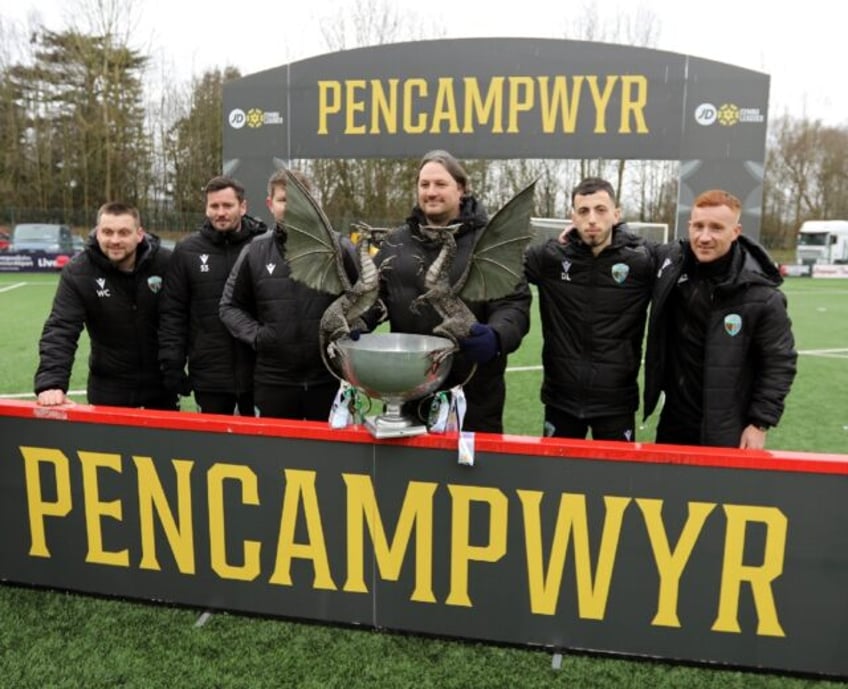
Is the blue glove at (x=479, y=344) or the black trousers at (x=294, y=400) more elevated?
the blue glove at (x=479, y=344)

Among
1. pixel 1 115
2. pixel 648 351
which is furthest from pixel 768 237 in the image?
pixel 648 351

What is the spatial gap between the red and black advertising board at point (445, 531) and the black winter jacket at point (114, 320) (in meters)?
0.48

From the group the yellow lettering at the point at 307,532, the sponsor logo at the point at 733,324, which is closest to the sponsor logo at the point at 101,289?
the yellow lettering at the point at 307,532

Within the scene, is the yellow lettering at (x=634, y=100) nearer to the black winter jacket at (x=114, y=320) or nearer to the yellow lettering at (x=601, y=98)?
the yellow lettering at (x=601, y=98)

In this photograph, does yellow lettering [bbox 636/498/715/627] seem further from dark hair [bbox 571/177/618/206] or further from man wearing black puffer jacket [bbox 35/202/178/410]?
man wearing black puffer jacket [bbox 35/202/178/410]

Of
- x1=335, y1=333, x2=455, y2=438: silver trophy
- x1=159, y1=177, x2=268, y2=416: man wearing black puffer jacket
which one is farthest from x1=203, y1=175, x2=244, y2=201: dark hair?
x1=335, y1=333, x2=455, y2=438: silver trophy

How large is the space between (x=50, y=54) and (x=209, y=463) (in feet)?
105

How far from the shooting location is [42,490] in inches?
104

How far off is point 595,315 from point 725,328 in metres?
0.50

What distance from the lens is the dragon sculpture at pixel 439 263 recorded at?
221 centimetres

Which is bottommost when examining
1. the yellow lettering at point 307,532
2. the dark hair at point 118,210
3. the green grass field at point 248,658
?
the green grass field at point 248,658

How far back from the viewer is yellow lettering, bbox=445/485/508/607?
7.63ft

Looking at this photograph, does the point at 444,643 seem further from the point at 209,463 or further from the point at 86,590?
the point at 86,590

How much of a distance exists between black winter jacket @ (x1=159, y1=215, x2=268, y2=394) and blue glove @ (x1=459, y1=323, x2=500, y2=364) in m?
1.27
